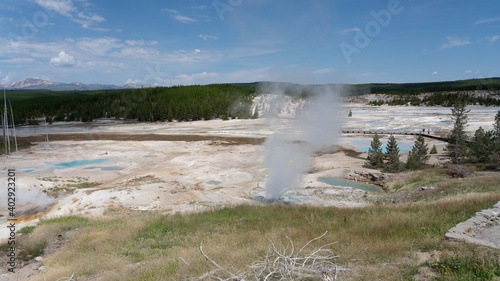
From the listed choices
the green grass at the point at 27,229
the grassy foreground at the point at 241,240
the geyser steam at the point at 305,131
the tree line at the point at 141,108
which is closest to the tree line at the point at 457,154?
the geyser steam at the point at 305,131

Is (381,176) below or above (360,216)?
below

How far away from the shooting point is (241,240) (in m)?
9.23

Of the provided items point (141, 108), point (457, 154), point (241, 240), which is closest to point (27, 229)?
point (241, 240)

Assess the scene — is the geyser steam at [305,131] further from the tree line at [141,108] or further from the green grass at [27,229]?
the tree line at [141,108]

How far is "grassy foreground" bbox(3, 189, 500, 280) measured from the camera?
22.8 feet

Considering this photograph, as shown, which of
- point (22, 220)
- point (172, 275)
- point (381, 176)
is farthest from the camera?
point (381, 176)

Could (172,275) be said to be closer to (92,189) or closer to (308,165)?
(92,189)

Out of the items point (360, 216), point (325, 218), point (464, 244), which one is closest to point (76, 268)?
point (325, 218)

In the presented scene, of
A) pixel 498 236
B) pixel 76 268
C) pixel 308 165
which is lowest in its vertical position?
pixel 308 165

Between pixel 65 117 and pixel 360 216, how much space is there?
104 meters

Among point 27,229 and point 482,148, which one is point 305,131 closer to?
point 482,148

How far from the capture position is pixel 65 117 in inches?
3703

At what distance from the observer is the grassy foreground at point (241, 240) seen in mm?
6938

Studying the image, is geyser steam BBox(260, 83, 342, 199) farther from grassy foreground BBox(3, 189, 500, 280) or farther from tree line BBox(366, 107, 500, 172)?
grassy foreground BBox(3, 189, 500, 280)
